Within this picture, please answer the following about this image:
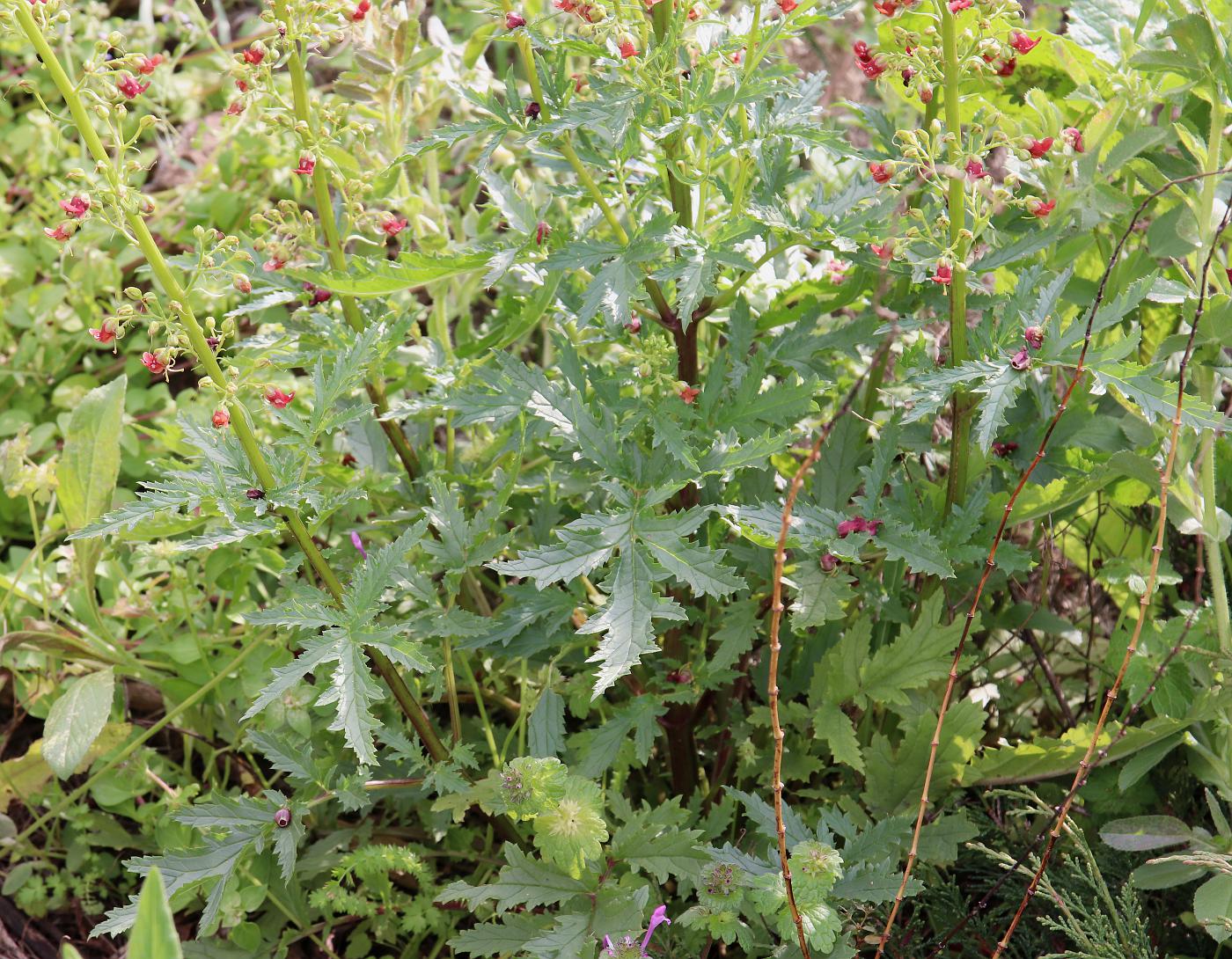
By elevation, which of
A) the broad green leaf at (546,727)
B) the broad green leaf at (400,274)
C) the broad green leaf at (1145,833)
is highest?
the broad green leaf at (400,274)

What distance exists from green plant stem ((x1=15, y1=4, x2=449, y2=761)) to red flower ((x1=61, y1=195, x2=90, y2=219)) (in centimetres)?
5

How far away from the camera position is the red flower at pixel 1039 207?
179 cm

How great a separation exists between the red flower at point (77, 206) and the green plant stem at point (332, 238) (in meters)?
0.39

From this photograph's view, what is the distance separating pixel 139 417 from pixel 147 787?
1133mm

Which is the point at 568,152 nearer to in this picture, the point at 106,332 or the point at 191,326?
the point at 191,326

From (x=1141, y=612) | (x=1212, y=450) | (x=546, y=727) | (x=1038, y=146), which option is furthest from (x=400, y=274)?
(x=1212, y=450)

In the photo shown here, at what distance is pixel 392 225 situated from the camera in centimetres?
205

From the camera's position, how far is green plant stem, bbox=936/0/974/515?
1693 mm

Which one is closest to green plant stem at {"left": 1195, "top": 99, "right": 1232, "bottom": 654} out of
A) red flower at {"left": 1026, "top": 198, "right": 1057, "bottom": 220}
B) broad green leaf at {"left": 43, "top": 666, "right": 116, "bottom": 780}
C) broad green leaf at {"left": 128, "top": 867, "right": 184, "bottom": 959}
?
red flower at {"left": 1026, "top": 198, "right": 1057, "bottom": 220}

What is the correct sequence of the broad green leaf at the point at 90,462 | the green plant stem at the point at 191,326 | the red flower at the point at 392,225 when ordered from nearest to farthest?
the green plant stem at the point at 191,326, the red flower at the point at 392,225, the broad green leaf at the point at 90,462

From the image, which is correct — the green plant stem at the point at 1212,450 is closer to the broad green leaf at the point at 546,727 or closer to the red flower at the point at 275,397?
the broad green leaf at the point at 546,727

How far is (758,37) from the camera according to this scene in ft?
5.95

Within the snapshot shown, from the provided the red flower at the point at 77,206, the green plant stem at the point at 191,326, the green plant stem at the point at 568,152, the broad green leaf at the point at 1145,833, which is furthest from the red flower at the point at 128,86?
the broad green leaf at the point at 1145,833

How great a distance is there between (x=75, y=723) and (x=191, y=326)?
854mm
